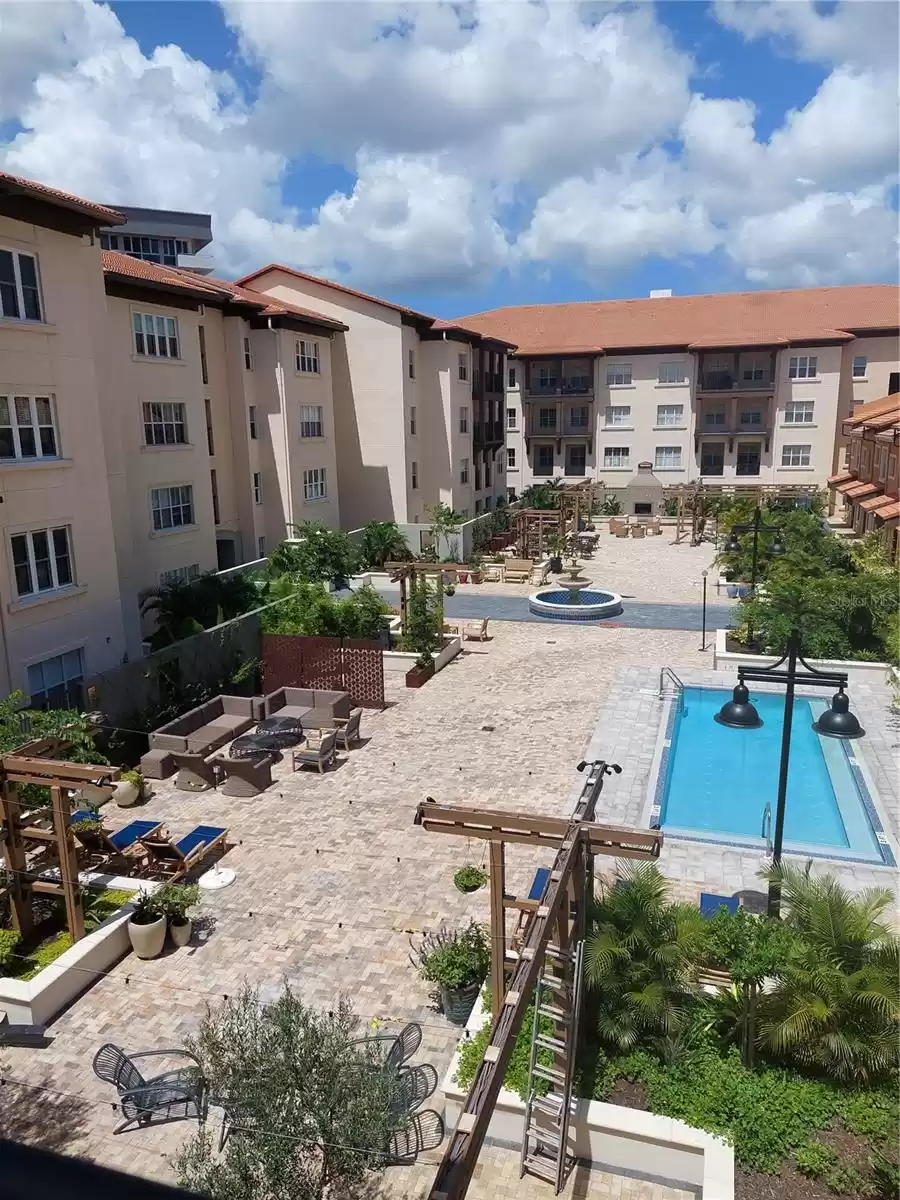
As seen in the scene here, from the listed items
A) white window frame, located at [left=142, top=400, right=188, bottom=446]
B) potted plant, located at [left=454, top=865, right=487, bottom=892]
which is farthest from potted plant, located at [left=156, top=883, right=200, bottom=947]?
white window frame, located at [left=142, top=400, right=188, bottom=446]

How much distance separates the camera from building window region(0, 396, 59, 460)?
696 inches

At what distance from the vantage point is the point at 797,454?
171ft

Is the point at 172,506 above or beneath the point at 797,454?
beneath

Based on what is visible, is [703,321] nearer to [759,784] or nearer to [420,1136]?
[759,784]

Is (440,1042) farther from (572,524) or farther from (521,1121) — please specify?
(572,524)

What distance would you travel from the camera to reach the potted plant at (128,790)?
15.5 m

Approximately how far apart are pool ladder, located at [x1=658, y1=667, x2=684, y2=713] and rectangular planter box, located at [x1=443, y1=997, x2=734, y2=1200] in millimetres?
13456

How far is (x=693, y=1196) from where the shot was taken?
23.7 ft

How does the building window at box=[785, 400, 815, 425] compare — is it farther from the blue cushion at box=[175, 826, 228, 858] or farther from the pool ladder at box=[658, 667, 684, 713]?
the blue cushion at box=[175, 826, 228, 858]

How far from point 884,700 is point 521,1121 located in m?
15.5

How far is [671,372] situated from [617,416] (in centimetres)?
436

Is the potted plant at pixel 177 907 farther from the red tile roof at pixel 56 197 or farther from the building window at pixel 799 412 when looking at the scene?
the building window at pixel 799 412

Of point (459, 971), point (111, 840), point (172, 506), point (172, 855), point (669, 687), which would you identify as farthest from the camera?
point (172, 506)

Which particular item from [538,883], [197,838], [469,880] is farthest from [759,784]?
[197,838]
